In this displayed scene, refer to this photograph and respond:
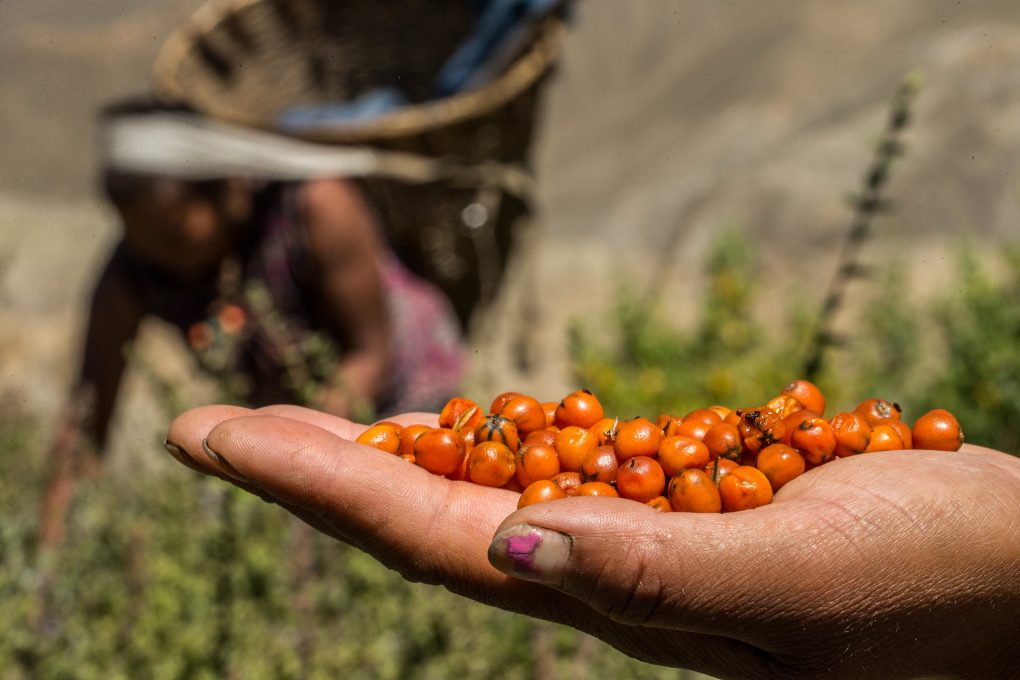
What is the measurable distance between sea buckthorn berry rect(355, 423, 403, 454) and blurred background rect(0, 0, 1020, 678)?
0.87 m

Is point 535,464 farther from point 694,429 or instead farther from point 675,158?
point 675,158

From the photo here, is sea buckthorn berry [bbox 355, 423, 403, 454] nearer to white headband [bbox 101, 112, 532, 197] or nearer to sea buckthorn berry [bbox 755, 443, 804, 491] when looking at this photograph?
sea buckthorn berry [bbox 755, 443, 804, 491]

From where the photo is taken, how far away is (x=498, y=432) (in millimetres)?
1541

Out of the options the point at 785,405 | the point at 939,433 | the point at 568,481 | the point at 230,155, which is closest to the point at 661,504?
the point at 568,481

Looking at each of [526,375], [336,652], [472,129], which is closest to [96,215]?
[526,375]

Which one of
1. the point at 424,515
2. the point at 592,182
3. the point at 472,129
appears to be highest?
the point at 592,182

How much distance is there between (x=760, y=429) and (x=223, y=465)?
78 centimetres

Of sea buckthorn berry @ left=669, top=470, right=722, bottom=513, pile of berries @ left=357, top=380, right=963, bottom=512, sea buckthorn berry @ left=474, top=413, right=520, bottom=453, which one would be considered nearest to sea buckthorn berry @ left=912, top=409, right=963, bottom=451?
pile of berries @ left=357, top=380, right=963, bottom=512

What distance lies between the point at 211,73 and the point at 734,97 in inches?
193

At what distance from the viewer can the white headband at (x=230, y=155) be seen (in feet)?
10.6

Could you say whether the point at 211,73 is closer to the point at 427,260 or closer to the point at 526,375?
the point at 427,260

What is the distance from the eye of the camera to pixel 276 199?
11.4 feet

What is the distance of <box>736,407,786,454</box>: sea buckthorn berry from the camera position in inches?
59.7

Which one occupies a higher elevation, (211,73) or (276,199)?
(211,73)
